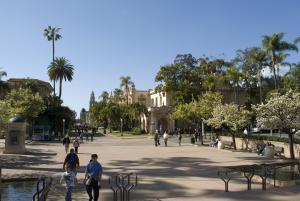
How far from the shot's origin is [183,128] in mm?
76250

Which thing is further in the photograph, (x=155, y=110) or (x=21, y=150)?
(x=155, y=110)

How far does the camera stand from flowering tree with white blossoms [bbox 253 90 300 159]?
25.6 m

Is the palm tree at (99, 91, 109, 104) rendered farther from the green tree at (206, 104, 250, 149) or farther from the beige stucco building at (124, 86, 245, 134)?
the green tree at (206, 104, 250, 149)

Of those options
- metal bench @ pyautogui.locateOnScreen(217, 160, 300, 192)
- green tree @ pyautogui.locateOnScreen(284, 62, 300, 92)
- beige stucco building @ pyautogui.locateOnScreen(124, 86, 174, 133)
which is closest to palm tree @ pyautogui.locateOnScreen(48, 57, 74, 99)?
beige stucco building @ pyautogui.locateOnScreen(124, 86, 174, 133)

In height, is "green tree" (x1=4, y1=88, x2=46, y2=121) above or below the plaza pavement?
above

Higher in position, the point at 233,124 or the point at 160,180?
the point at 233,124

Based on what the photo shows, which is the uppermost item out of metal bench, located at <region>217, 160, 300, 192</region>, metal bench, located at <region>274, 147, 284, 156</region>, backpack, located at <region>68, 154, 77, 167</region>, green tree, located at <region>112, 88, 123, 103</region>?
green tree, located at <region>112, 88, 123, 103</region>

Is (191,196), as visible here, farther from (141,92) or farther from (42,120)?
(141,92)

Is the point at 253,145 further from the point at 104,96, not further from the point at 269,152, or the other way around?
the point at 104,96

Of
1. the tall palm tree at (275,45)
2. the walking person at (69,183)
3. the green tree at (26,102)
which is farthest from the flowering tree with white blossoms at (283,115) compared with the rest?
the green tree at (26,102)

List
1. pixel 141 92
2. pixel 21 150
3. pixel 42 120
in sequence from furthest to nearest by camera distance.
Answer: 1. pixel 141 92
2. pixel 42 120
3. pixel 21 150

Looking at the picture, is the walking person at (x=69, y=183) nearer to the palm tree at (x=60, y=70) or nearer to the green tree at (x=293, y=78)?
the green tree at (x=293, y=78)

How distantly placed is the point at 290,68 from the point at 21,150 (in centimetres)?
4294

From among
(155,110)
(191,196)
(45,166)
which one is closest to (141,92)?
(155,110)
